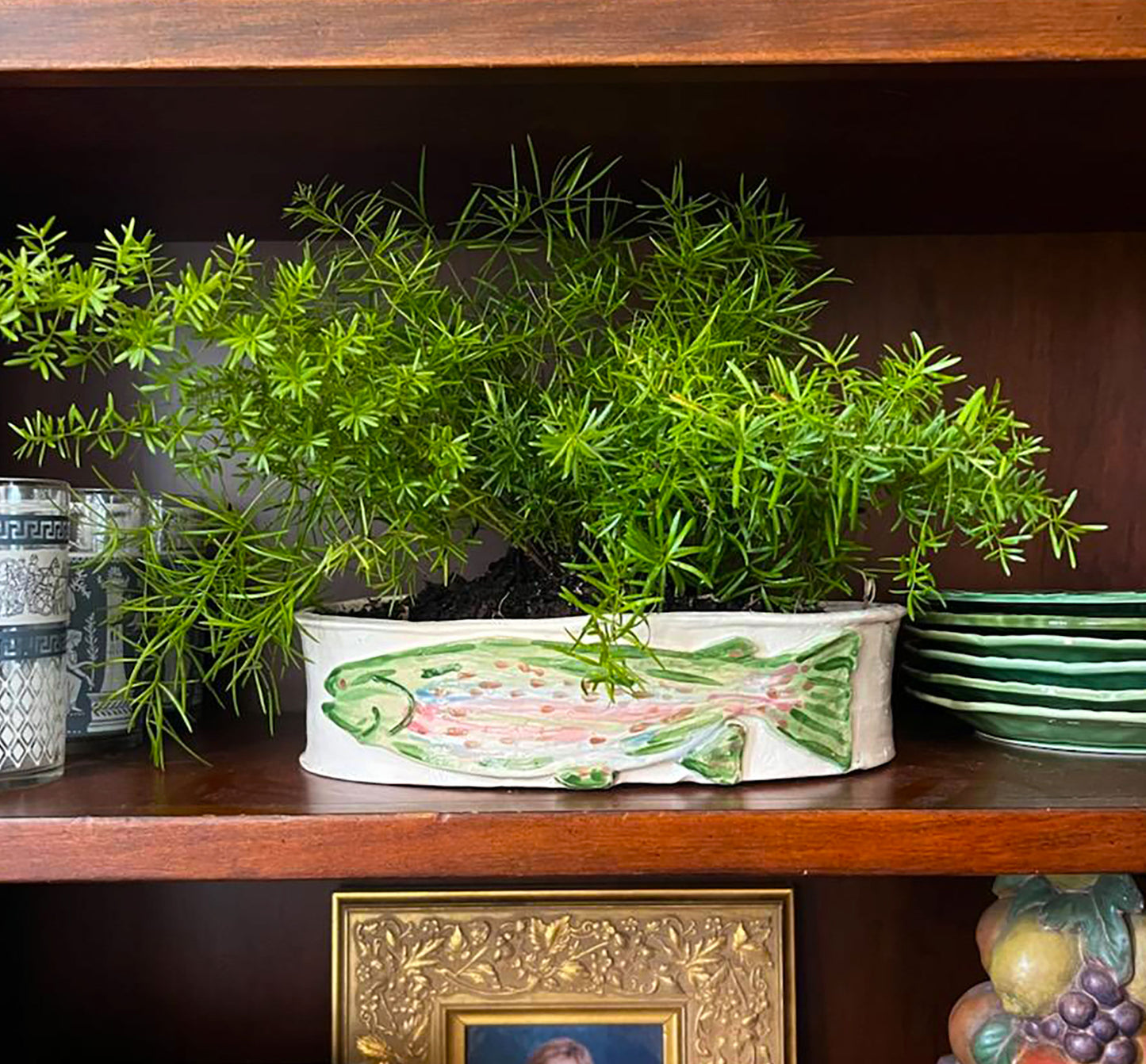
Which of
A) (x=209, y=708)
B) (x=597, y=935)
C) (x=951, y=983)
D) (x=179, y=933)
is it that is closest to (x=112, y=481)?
(x=209, y=708)

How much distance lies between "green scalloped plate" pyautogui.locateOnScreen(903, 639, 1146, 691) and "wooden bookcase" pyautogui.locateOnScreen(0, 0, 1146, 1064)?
3 centimetres

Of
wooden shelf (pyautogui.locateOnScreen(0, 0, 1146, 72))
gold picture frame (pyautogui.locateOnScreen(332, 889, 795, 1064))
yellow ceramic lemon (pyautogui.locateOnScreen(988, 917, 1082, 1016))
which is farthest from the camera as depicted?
gold picture frame (pyautogui.locateOnScreen(332, 889, 795, 1064))

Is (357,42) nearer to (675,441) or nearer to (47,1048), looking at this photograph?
(675,441)

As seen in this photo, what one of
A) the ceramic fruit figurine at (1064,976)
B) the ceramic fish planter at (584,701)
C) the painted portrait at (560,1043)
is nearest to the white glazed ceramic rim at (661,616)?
the ceramic fish planter at (584,701)

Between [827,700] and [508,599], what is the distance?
0.12 meters

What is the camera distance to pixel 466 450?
48 cm

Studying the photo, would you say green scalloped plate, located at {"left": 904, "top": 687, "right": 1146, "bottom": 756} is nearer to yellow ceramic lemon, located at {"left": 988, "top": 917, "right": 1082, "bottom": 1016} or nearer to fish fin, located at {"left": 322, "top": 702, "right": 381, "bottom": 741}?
yellow ceramic lemon, located at {"left": 988, "top": 917, "right": 1082, "bottom": 1016}

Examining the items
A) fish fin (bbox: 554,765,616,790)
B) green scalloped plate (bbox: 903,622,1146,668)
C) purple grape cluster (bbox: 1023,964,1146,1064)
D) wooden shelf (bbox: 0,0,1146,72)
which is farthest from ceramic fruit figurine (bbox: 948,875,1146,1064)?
wooden shelf (bbox: 0,0,1146,72)

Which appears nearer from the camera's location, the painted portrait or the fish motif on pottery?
the fish motif on pottery

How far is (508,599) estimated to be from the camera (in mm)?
474

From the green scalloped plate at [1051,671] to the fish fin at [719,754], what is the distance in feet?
0.42

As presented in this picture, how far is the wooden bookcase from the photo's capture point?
1.37ft

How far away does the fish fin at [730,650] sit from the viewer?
0.44 meters

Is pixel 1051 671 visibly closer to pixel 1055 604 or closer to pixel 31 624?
pixel 1055 604
